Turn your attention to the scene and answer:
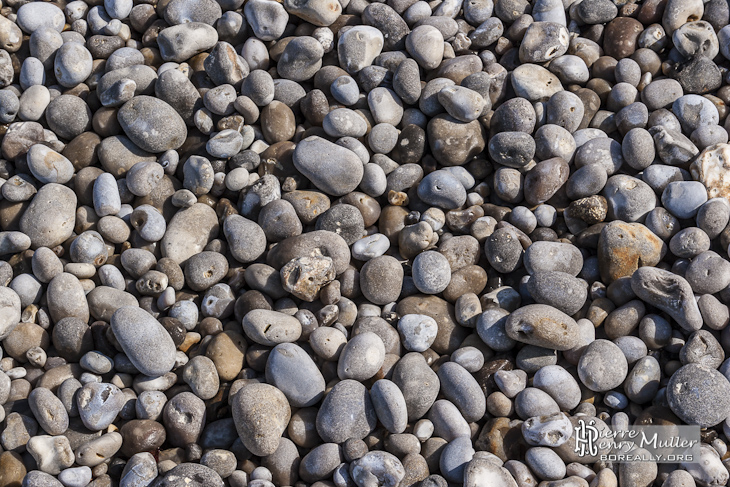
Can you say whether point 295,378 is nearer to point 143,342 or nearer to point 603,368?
point 143,342

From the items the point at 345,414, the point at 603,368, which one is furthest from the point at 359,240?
the point at 603,368

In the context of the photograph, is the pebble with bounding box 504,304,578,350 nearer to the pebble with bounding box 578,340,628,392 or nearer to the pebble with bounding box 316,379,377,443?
the pebble with bounding box 578,340,628,392

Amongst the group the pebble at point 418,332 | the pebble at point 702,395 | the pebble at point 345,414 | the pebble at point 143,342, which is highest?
the pebble at point 702,395

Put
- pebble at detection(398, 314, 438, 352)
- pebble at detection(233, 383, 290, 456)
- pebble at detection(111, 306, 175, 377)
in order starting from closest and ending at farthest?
pebble at detection(233, 383, 290, 456) < pebble at detection(111, 306, 175, 377) < pebble at detection(398, 314, 438, 352)

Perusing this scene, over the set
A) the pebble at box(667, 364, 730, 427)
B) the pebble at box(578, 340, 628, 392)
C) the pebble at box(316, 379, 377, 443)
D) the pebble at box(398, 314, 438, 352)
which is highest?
the pebble at box(667, 364, 730, 427)

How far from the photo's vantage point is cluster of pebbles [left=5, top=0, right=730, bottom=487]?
2.44 metres

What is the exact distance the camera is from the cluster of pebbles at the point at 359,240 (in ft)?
8.00

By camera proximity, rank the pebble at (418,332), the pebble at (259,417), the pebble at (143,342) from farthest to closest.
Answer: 1. the pebble at (418,332)
2. the pebble at (143,342)
3. the pebble at (259,417)

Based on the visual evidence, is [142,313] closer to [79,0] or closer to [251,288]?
[251,288]

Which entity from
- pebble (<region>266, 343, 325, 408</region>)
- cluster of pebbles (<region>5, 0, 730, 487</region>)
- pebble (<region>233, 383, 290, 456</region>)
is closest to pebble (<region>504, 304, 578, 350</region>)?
cluster of pebbles (<region>5, 0, 730, 487</region>)

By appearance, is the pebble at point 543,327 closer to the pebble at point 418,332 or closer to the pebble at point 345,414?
the pebble at point 418,332

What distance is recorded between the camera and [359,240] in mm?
3053

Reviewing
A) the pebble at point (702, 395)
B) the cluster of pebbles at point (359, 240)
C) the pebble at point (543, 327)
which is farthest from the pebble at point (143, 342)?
the pebble at point (702, 395)

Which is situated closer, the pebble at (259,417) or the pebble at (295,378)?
the pebble at (259,417)
